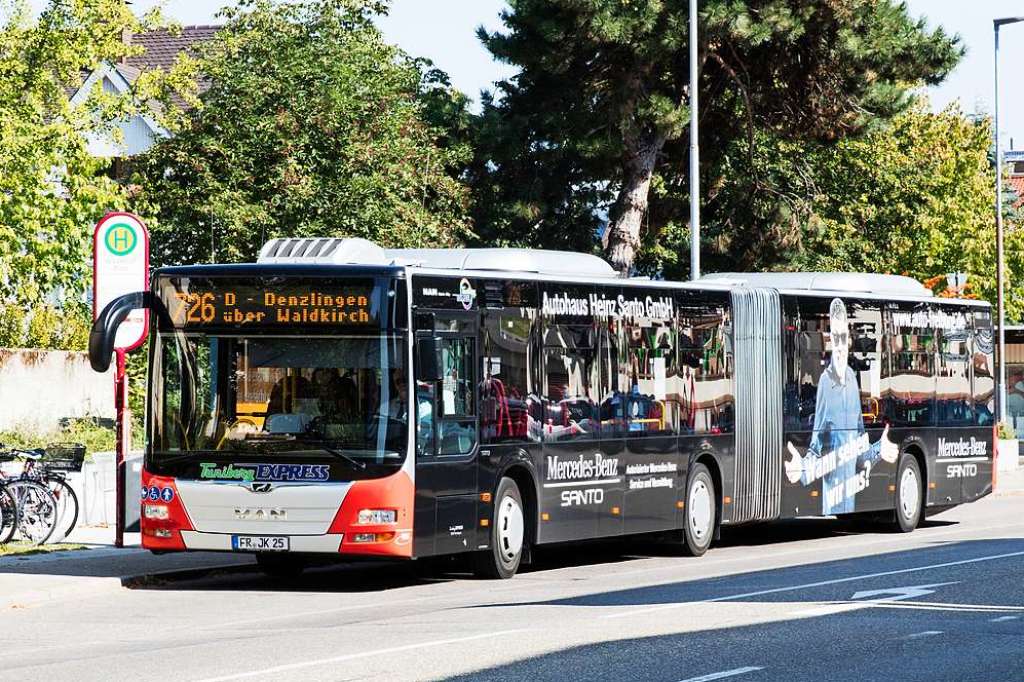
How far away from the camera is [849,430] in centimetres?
2412

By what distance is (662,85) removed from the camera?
38.2 metres

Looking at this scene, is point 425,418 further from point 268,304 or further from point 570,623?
point 570,623

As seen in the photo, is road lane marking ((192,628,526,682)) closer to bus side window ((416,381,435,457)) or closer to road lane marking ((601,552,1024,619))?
road lane marking ((601,552,1024,619))

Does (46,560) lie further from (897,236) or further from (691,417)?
(897,236)

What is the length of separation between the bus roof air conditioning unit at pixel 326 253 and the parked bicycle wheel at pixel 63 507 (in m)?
4.46

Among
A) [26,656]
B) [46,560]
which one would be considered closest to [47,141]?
[46,560]

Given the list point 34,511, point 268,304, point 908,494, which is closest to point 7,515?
point 34,511

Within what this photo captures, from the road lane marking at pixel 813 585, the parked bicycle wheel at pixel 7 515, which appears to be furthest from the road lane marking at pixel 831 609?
the parked bicycle wheel at pixel 7 515

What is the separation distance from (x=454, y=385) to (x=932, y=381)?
10.6m

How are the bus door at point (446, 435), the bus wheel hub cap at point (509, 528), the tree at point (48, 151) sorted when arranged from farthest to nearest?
the tree at point (48, 151) → the bus wheel hub cap at point (509, 528) → the bus door at point (446, 435)

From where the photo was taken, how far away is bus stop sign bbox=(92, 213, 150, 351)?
1948cm

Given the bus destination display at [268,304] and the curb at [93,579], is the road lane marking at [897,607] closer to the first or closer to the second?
the bus destination display at [268,304]

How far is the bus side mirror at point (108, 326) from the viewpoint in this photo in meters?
16.0

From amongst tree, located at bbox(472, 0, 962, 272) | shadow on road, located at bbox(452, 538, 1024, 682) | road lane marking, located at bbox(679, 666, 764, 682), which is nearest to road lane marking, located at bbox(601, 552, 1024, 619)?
shadow on road, located at bbox(452, 538, 1024, 682)
